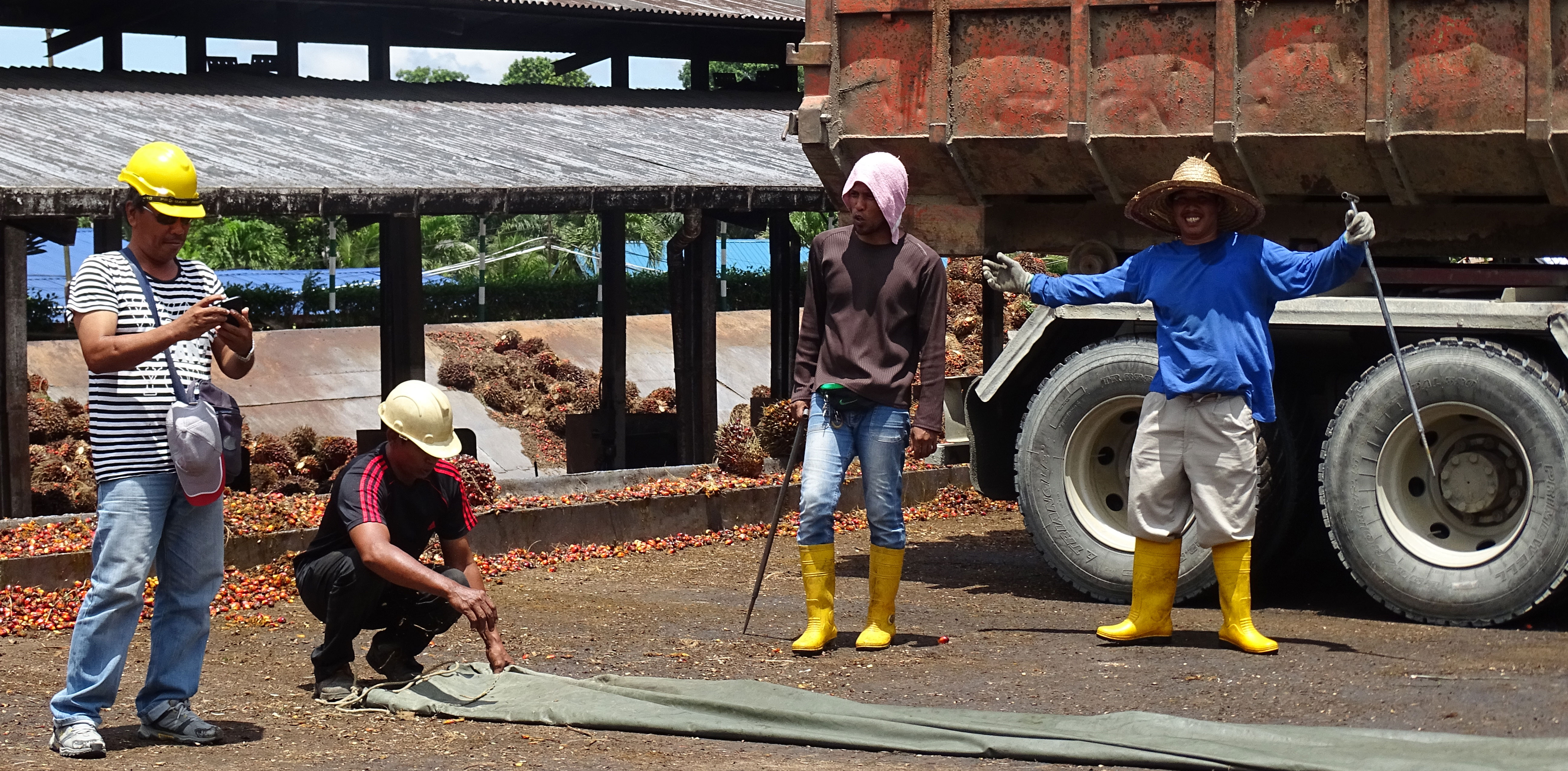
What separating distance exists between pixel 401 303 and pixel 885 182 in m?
7.67

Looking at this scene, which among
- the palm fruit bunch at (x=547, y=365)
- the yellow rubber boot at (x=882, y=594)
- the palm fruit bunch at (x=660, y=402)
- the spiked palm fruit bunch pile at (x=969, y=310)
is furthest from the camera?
the palm fruit bunch at (x=547, y=365)

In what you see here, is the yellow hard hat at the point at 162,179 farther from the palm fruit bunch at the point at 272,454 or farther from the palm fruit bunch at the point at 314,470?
the palm fruit bunch at the point at 314,470

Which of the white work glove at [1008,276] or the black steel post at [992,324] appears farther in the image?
the black steel post at [992,324]

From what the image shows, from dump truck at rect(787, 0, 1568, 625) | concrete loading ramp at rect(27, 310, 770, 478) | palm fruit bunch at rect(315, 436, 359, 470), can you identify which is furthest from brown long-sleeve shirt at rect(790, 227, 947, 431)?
concrete loading ramp at rect(27, 310, 770, 478)

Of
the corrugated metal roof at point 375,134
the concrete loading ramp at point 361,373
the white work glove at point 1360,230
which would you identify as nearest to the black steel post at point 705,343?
the corrugated metal roof at point 375,134

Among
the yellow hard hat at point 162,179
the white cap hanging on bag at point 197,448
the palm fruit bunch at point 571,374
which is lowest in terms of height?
the palm fruit bunch at point 571,374

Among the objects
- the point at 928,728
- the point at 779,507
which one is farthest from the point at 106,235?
the point at 928,728

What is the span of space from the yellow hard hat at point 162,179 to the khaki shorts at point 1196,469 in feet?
11.8

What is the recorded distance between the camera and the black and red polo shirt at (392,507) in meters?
5.72

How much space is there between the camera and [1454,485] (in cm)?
759

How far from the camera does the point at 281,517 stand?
950 centimetres

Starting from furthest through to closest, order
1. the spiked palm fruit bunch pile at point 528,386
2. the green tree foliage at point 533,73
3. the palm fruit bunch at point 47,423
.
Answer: the green tree foliage at point 533,73 < the spiked palm fruit bunch pile at point 528,386 < the palm fruit bunch at point 47,423

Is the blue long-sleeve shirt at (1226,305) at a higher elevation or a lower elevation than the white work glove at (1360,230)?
lower

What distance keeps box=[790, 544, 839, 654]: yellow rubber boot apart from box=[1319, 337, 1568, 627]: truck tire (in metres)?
2.22
